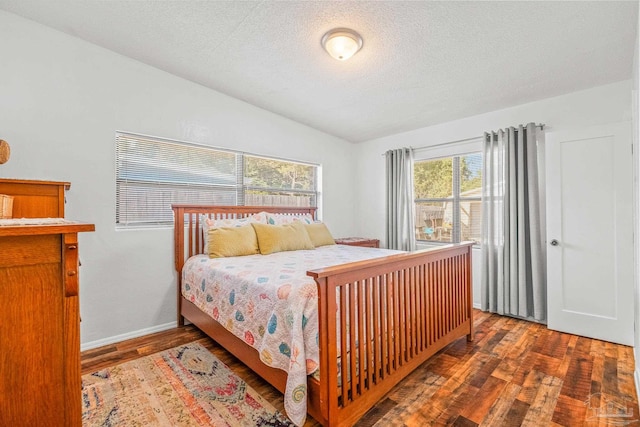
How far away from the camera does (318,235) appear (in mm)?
3570

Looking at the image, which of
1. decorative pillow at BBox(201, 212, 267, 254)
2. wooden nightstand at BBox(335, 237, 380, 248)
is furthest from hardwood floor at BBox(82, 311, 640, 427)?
wooden nightstand at BBox(335, 237, 380, 248)

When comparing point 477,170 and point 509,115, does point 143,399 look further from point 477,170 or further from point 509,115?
point 509,115

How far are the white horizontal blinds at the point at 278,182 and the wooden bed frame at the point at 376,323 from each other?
1.54 m

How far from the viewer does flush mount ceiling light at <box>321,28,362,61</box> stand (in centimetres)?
212

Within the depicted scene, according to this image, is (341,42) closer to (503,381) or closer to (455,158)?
(455,158)

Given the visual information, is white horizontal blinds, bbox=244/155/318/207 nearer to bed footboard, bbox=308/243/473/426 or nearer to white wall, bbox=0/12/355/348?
white wall, bbox=0/12/355/348

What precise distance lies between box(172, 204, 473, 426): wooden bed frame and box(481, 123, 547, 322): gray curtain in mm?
869

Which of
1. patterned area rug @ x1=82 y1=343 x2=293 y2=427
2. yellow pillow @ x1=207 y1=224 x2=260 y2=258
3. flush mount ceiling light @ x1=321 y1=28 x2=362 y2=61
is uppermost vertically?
flush mount ceiling light @ x1=321 y1=28 x2=362 y2=61

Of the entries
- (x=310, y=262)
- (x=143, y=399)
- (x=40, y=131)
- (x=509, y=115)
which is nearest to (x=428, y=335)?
(x=310, y=262)

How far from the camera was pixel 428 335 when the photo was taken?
219cm

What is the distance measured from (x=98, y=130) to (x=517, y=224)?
163 inches

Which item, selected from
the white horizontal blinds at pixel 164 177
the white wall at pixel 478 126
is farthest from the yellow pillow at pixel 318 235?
the white wall at pixel 478 126

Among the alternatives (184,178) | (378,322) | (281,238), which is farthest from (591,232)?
(184,178)

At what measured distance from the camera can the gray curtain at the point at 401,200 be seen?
13.7ft
